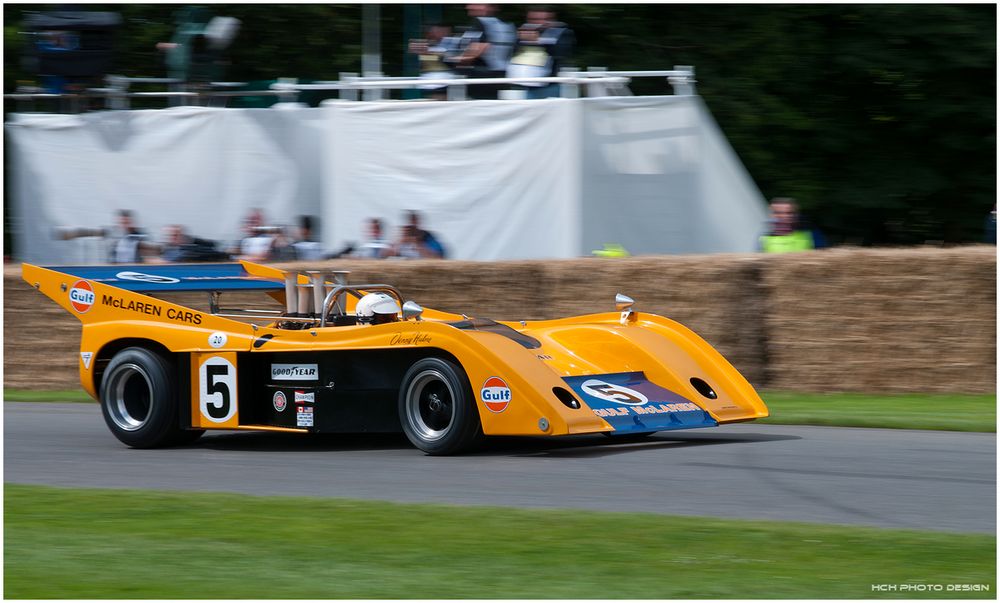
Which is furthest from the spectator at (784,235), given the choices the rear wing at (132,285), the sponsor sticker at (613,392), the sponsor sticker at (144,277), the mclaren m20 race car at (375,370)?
the sponsor sticker at (144,277)

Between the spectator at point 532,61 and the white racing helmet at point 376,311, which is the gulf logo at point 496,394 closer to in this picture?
the white racing helmet at point 376,311

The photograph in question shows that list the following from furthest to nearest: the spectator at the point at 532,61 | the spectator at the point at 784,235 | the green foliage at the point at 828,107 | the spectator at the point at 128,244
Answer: the green foliage at the point at 828,107
the spectator at the point at 128,244
the spectator at the point at 532,61
the spectator at the point at 784,235

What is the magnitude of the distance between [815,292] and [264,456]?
5.00 metres

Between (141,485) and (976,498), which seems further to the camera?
(141,485)

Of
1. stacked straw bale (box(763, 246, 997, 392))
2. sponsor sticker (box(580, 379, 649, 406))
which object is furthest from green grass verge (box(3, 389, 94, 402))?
stacked straw bale (box(763, 246, 997, 392))

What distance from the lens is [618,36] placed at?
67.5 ft

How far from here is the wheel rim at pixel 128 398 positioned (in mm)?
9703

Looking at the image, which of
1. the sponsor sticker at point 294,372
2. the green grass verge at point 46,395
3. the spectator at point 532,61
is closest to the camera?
the sponsor sticker at point 294,372

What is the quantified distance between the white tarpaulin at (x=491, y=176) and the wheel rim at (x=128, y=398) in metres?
→ 5.65

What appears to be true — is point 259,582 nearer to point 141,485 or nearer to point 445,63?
point 141,485

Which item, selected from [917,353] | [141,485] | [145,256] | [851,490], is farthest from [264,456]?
[145,256]

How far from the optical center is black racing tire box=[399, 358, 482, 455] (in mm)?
8414

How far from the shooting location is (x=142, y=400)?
32.3 feet
